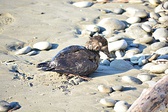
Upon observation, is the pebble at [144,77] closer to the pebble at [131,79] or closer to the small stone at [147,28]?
the pebble at [131,79]

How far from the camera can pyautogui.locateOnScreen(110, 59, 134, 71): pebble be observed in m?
6.55

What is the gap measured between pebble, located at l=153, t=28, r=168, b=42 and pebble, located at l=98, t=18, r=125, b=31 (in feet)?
2.28

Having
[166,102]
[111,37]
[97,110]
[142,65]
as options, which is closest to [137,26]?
A: [111,37]

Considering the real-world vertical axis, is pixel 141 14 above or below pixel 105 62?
above

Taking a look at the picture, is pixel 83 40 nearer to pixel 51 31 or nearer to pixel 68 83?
pixel 51 31

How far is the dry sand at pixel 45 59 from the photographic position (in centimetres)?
534

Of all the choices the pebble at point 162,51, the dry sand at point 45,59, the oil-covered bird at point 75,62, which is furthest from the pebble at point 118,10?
the oil-covered bird at point 75,62

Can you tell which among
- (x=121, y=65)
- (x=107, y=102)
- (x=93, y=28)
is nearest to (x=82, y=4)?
(x=93, y=28)

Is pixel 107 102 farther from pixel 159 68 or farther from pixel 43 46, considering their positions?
pixel 43 46

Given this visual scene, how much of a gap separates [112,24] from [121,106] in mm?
3574

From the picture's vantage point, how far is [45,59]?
6.96 meters

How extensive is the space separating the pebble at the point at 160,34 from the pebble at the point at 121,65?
1326 millimetres

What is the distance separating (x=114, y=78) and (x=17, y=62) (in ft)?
5.23

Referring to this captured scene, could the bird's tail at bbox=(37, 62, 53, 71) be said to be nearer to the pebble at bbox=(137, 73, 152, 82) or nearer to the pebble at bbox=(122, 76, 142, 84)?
the pebble at bbox=(122, 76, 142, 84)
